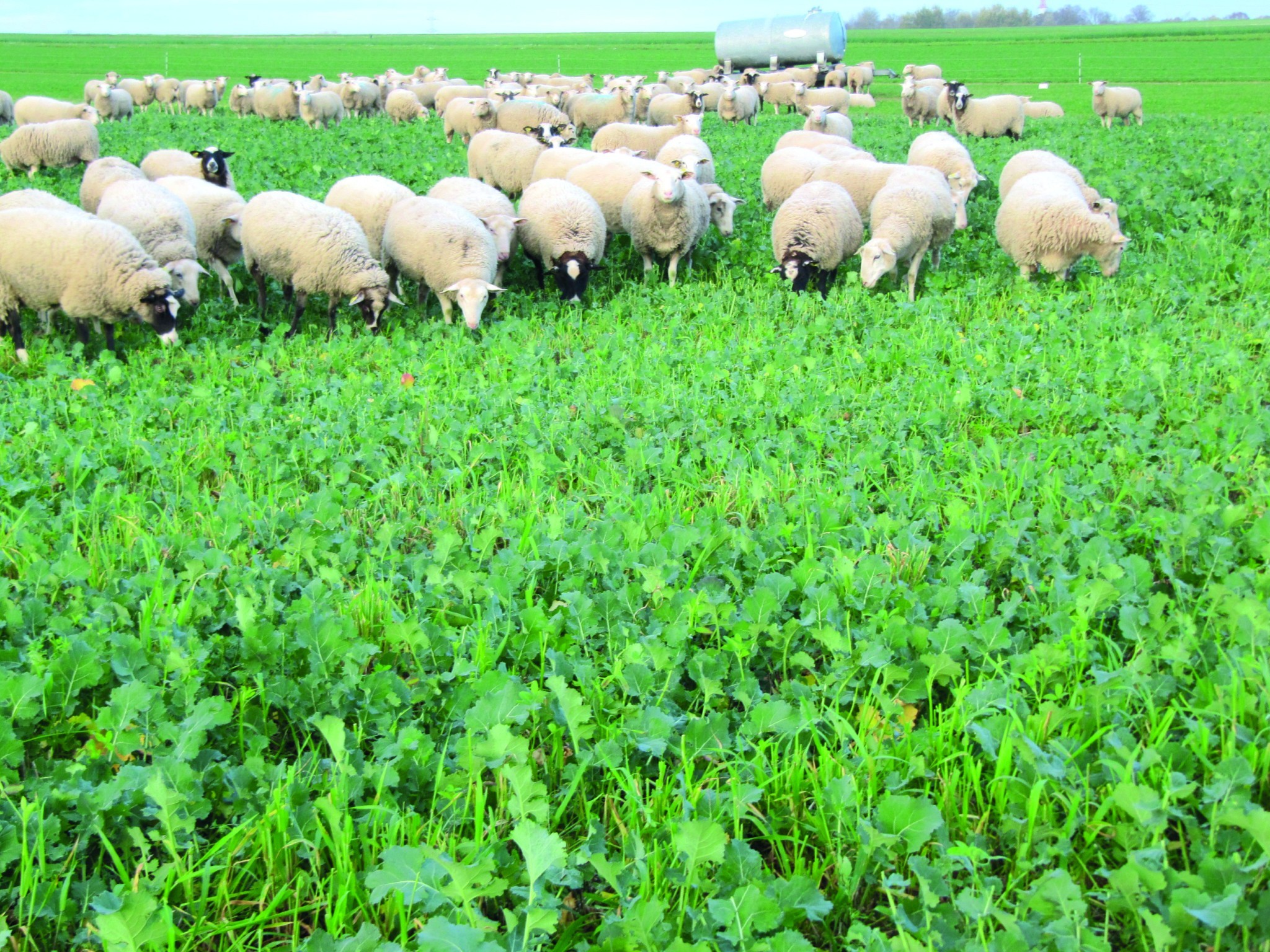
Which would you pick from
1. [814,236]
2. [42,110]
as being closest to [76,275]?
[814,236]

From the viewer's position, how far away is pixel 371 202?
829cm

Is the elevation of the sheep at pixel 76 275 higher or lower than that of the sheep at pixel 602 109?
lower

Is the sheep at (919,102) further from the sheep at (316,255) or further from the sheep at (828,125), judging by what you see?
the sheep at (316,255)

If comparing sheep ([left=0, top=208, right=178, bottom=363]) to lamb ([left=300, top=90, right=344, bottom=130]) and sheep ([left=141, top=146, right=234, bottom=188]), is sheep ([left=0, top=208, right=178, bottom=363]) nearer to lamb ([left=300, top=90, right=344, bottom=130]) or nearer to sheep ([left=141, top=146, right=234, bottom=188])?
sheep ([left=141, top=146, right=234, bottom=188])

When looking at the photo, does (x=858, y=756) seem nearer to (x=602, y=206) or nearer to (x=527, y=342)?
(x=527, y=342)

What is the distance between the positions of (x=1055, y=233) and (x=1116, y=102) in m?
21.9

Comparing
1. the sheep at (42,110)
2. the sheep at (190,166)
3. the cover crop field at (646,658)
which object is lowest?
the cover crop field at (646,658)

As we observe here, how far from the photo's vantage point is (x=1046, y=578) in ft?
9.69

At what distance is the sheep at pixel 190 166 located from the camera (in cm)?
975

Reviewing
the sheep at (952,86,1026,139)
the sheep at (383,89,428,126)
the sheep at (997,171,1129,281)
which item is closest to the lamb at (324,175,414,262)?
the sheep at (997,171,1129,281)

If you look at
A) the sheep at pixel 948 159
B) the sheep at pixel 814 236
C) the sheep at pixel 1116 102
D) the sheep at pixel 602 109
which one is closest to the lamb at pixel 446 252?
the sheep at pixel 814 236

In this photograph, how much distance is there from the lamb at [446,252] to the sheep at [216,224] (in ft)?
4.97

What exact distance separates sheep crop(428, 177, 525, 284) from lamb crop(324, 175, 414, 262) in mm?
477

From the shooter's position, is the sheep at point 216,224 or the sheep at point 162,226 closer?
the sheep at point 162,226
